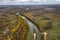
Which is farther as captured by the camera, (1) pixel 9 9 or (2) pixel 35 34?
(1) pixel 9 9

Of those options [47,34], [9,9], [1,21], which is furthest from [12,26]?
[47,34]

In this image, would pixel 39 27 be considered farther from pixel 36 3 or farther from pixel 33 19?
pixel 36 3

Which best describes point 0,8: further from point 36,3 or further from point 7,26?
point 36,3

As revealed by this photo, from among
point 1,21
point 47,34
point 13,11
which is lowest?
point 47,34

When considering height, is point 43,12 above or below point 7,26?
above

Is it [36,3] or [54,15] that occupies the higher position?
[36,3]

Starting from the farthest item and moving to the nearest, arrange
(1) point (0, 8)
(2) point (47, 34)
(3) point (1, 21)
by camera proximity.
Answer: (1) point (0, 8)
(3) point (1, 21)
(2) point (47, 34)

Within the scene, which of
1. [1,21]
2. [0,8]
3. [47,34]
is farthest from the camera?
[0,8]

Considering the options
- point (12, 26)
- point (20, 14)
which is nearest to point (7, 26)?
point (12, 26)

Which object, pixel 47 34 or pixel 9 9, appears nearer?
pixel 47 34
